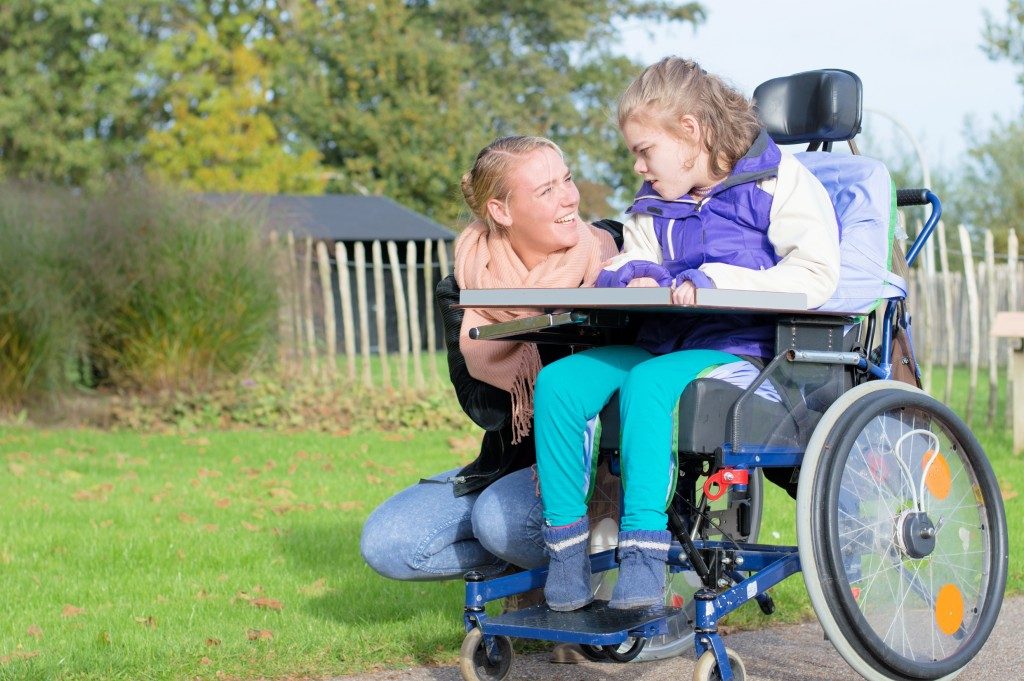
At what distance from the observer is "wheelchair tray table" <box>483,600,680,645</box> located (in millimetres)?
2936

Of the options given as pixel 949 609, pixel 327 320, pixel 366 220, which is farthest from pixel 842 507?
pixel 366 220

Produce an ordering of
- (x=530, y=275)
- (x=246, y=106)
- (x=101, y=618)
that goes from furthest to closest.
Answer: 1. (x=246, y=106)
2. (x=101, y=618)
3. (x=530, y=275)

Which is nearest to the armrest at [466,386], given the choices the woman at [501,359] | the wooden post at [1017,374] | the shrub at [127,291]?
the woman at [501,359]

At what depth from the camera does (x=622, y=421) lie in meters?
2.99

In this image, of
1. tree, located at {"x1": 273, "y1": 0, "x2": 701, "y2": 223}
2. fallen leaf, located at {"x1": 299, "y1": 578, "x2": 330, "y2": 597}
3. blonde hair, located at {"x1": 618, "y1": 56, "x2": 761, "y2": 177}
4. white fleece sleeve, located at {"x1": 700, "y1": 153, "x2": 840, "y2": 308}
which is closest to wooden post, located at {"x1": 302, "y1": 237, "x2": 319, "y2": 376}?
fallen leaf, located at {"x1": 299, "y1": 578, "x2": 330, "y2": 597}

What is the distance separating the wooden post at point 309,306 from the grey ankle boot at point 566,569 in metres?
8.80

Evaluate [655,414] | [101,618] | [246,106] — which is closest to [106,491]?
[101,618]

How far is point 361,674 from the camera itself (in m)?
3.71

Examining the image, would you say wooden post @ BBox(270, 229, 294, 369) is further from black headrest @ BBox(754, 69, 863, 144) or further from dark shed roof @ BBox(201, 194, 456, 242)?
dark shed roof @ BBox(201, 194, 456, 242)

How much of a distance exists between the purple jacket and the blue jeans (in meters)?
0.54

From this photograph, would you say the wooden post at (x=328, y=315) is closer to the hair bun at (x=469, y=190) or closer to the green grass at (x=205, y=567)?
the green grass at (x=205, y=567)

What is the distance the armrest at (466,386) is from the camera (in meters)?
3.49

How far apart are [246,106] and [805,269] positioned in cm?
3070

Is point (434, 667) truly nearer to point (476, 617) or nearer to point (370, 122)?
point (476, 617)
